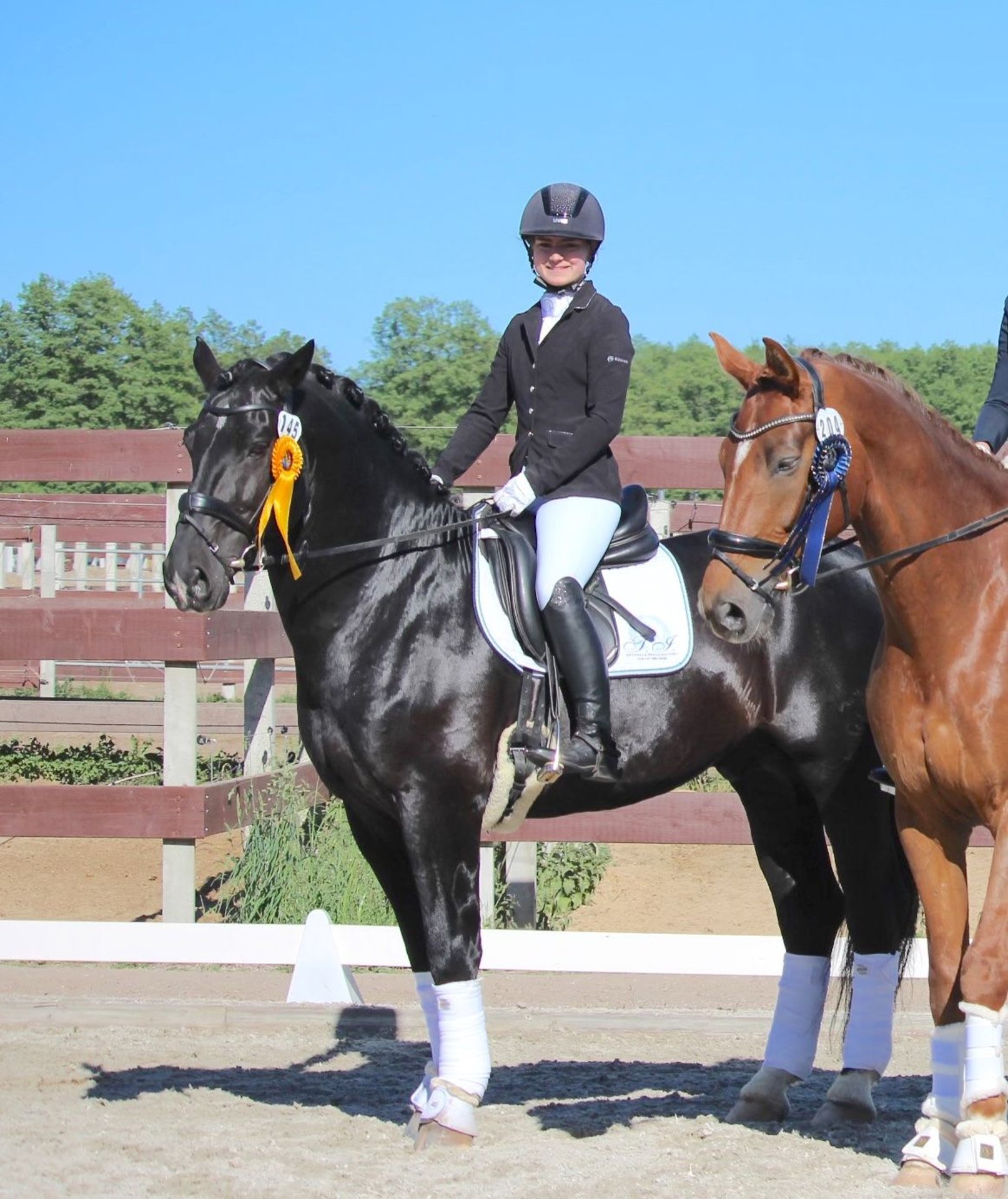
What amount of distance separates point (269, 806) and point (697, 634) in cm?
355

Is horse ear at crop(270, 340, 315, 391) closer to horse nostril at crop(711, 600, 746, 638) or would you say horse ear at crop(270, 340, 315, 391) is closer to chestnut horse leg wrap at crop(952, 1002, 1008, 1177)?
horse nostril at crop(711, 600, 746, 638)

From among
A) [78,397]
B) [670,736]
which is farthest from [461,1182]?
[78,397]

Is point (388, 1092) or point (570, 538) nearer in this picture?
point (570, 538)

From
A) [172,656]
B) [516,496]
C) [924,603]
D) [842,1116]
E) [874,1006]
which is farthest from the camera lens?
[172,656]

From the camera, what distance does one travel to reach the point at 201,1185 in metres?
4.25

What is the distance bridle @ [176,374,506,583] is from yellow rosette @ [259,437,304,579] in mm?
30

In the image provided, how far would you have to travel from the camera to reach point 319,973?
669cm

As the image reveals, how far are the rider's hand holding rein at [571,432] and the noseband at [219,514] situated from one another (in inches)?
30.8

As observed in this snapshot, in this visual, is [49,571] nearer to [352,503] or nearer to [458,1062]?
[352,503]

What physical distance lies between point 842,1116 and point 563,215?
10.0 ft

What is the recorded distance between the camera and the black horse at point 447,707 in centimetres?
470

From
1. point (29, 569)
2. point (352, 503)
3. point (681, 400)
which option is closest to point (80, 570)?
point (29, 569)

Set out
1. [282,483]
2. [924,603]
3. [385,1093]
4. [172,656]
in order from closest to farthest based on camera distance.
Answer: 1. [924,603]
2. [282,483]
3. [385,1093]
4. [172,656]

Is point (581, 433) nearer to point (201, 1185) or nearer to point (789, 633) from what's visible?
point (789, 633)
